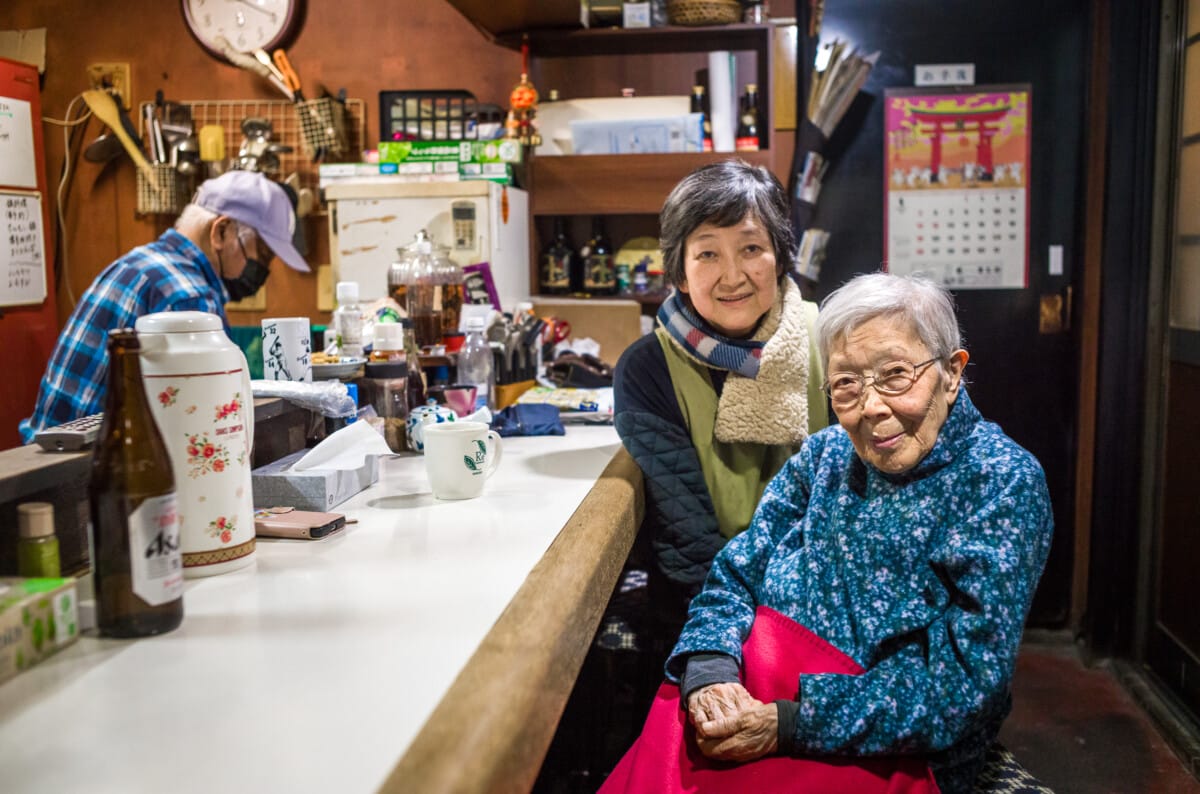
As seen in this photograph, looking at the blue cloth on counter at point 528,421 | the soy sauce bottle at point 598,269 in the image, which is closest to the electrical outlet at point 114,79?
the soy sauce bottle at point 598,269

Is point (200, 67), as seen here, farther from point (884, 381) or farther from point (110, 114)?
point (884, 381)

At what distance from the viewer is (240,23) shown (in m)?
4.35

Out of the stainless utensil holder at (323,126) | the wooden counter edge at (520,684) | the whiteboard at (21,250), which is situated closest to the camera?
the wooden counter edge at (520,684)

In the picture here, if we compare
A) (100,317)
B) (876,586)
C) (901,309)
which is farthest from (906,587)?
(100,317)

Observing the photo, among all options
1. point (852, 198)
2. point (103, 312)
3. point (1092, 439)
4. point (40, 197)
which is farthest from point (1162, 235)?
point (40, 197)

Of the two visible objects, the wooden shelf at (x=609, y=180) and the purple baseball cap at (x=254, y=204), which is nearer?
the purple baseball cap at (x=254, y=204)

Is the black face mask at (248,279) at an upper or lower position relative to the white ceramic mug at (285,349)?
upper

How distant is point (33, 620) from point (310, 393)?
825 mm

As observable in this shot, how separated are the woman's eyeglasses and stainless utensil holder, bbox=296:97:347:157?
3.28 m

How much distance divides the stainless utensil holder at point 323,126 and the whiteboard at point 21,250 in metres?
1.11

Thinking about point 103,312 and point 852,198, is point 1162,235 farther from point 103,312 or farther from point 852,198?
point 103,312

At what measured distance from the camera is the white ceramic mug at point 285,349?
1.82 meters

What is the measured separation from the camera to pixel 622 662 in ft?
6.74

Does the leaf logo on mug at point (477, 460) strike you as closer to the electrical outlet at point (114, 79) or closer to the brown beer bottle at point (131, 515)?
the brown beer bottle at point (131, 515)
